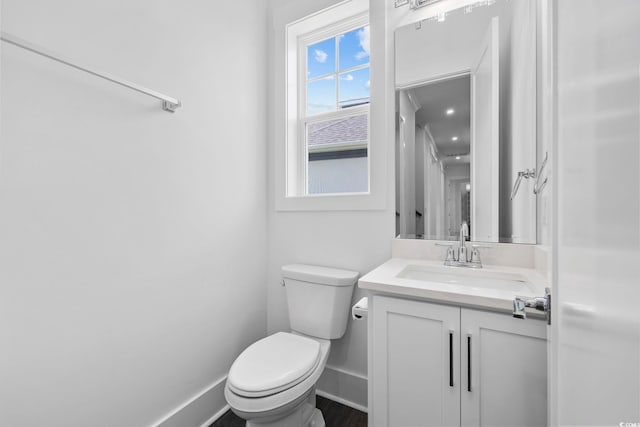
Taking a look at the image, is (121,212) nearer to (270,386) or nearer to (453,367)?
(270,386)

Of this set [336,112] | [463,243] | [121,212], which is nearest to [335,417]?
[463,243]

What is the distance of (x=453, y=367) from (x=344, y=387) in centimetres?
91

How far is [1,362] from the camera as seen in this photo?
0.80m

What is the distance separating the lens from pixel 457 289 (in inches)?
35.4

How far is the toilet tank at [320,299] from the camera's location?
146 centimetres

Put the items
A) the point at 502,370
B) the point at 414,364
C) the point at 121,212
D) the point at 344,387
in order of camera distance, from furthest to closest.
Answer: the point at 344,387, the point at 121,212, the point at 414,364, the point at 502,370

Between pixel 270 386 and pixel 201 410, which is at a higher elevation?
pixel 270 386

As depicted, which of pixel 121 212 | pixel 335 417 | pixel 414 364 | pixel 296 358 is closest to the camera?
pixel 414 364

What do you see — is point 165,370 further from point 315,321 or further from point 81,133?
point 81,133

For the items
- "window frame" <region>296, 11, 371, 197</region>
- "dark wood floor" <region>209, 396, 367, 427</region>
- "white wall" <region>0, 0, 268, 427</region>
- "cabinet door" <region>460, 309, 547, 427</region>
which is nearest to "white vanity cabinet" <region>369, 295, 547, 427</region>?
"cabinet door" <region>460, 309, 547, 427</region>

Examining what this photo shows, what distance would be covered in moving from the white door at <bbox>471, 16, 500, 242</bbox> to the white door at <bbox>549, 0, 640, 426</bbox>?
89cm

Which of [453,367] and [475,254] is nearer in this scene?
[453,367]

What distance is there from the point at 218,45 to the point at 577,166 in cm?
167

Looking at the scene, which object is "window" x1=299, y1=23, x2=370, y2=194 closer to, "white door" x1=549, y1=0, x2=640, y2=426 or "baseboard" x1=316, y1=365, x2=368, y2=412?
"baseboard" x1=316, y1=365, x2=368, y2=412
